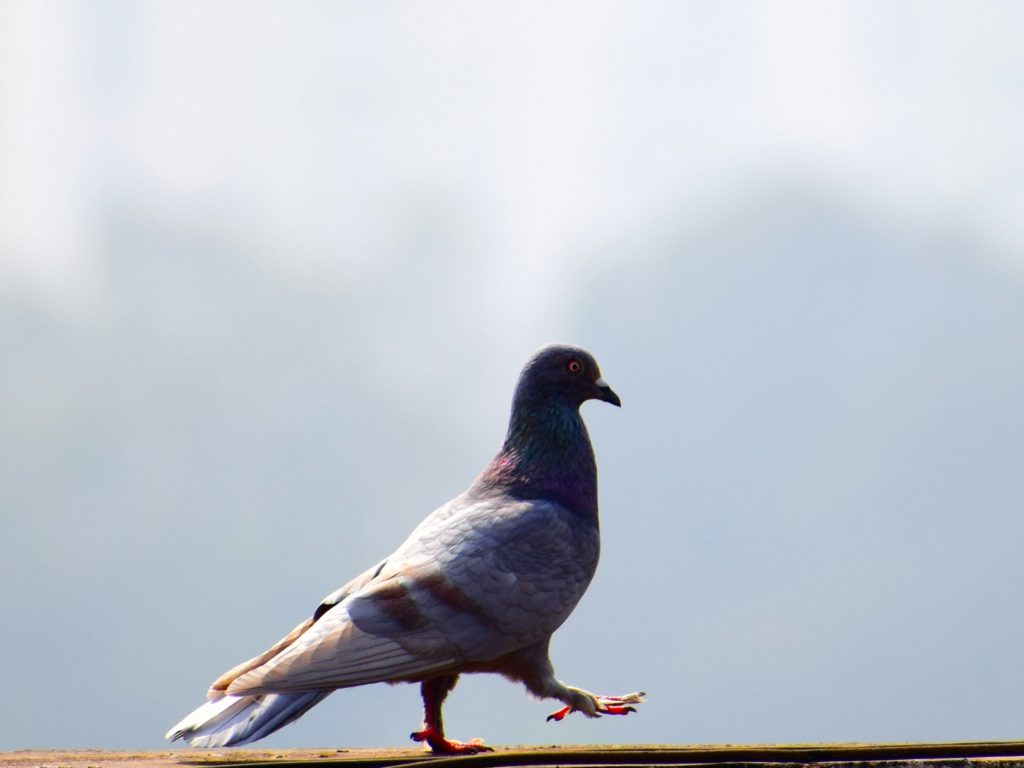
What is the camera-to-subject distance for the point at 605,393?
349 inches

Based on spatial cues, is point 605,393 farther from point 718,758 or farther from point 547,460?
point 718,758

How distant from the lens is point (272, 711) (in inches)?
270

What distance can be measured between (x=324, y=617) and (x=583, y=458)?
2139 mm

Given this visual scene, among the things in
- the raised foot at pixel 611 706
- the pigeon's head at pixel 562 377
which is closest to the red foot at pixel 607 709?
the raised foot at pixel 611 706

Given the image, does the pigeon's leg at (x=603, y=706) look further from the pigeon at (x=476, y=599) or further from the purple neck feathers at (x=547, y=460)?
the purple neck feathers at (x=547, y=460)

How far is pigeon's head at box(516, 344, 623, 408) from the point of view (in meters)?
8.68

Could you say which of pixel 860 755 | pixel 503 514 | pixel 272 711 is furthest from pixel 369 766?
pixel 860 755

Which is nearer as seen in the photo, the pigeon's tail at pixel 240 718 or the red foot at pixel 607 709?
the pigeon's tail at pixel 240 718

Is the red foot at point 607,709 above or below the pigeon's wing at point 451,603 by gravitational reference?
below

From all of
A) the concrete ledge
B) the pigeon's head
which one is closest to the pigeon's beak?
the pigeon's head

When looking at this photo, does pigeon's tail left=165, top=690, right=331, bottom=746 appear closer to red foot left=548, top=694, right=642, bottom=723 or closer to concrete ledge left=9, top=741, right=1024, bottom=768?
concrete ledge left=9, top=741, right=1024, bottom=768

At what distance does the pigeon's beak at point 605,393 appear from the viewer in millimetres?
8836

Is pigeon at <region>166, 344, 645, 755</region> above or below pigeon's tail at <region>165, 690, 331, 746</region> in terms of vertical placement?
above

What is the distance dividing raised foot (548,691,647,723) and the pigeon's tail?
1.67 m
